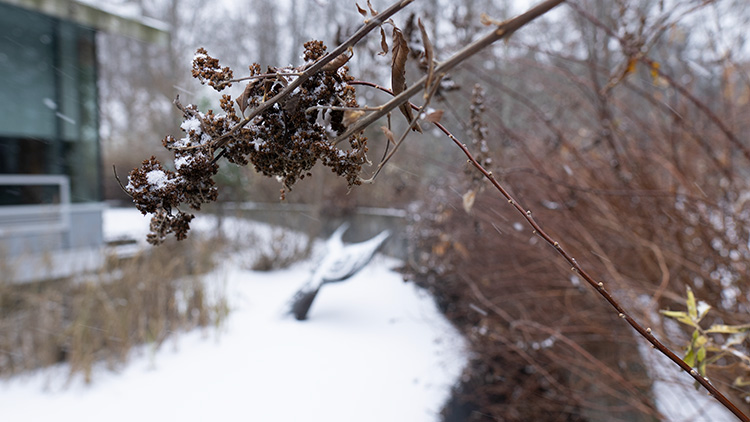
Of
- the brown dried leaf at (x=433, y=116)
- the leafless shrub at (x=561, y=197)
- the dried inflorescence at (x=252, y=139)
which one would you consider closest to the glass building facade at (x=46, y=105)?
the leafless shrub at (x=561, y=197)

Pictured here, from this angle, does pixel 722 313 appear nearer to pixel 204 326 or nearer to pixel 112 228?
pixel 204 326

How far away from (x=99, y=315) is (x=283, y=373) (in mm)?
1507

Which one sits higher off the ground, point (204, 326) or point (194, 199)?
point (194, 199)

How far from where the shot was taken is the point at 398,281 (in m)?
3.27

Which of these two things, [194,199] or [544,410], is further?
[544,410]

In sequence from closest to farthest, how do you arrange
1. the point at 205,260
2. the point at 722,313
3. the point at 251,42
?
the point at 722,313
the point at 205,260
the point at 251,42

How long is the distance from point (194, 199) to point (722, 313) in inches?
65.7

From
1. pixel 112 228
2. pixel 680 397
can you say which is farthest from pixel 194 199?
pixel 112 228

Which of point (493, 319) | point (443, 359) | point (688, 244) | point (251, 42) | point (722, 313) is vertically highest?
point (251, 42)

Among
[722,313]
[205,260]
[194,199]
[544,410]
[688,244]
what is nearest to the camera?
[194,199]

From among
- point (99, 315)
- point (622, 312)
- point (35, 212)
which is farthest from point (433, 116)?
point (35, 212)

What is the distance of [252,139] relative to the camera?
1.56ft

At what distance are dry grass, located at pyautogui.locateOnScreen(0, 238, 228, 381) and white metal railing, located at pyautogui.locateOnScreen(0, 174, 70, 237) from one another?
2.56 meters

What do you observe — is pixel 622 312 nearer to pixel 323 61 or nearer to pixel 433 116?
pixel 433 116
